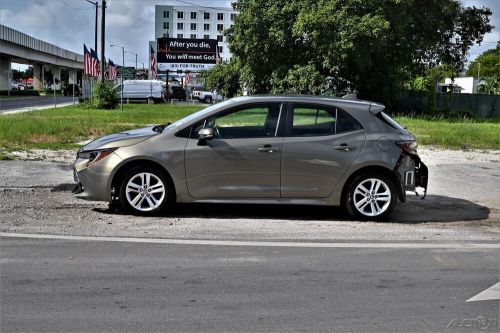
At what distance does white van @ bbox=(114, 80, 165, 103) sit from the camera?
60.0 meters

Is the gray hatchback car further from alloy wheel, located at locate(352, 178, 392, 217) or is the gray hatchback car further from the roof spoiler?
the roof spoiler

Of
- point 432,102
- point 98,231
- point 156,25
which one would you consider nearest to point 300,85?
point 432,102

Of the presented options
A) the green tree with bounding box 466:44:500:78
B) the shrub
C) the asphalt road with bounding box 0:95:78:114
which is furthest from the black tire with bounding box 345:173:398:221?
the green tree with bounding box 466:44:500:78

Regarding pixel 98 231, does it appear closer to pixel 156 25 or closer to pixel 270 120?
pixel 270 120

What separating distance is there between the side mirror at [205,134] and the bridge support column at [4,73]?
79430mm

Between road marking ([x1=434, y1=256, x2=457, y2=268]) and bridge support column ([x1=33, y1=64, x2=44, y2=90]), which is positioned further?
bridge support column ([x1=33, y1=64, x2=44, y2=90])

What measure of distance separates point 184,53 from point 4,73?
25651 millimetres

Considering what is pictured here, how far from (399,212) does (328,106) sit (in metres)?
1.98

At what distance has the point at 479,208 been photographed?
9469mm

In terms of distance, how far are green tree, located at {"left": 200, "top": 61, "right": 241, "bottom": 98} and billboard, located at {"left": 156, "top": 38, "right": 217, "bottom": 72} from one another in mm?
23976

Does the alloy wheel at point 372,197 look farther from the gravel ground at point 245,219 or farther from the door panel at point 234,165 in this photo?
the door panel at point 234,165

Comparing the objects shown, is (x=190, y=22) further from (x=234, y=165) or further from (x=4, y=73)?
(x=234, y=165)

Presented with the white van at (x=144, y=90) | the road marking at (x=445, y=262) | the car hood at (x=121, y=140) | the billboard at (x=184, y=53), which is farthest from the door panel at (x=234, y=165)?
the billboard at (x=184, y=53)

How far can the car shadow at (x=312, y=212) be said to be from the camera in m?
8.39
